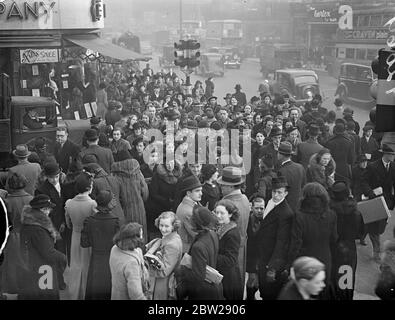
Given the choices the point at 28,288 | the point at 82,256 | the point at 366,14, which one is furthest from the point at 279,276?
the point at 366,14

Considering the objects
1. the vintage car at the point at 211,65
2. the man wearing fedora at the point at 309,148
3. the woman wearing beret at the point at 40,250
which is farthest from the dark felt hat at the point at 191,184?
the vintage car at the point at 211,65

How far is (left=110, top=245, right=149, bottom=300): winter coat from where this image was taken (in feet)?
16.9

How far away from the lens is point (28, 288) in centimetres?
652

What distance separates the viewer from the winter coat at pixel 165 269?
5480mm

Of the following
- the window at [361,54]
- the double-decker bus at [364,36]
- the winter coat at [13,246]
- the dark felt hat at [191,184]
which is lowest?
the winter coat at [13,246]

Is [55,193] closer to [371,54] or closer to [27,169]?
[27,169]

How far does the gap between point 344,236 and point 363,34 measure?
21660mm

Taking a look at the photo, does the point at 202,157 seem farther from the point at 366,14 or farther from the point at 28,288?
the point at 366,14

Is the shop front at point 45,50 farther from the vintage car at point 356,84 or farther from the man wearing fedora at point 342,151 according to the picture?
the vintage car at point 356,84

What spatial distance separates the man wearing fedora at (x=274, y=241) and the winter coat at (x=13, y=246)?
A: 106 inches

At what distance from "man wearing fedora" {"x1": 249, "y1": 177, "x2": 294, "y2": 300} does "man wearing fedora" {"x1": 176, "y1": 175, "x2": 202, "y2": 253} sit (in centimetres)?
74

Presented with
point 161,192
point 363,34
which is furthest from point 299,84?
point 161,192

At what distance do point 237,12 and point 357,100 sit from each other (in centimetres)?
2949

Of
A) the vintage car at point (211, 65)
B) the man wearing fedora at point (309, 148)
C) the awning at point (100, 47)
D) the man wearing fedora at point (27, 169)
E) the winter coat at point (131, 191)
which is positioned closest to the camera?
the winter coat at point (131, 191)
